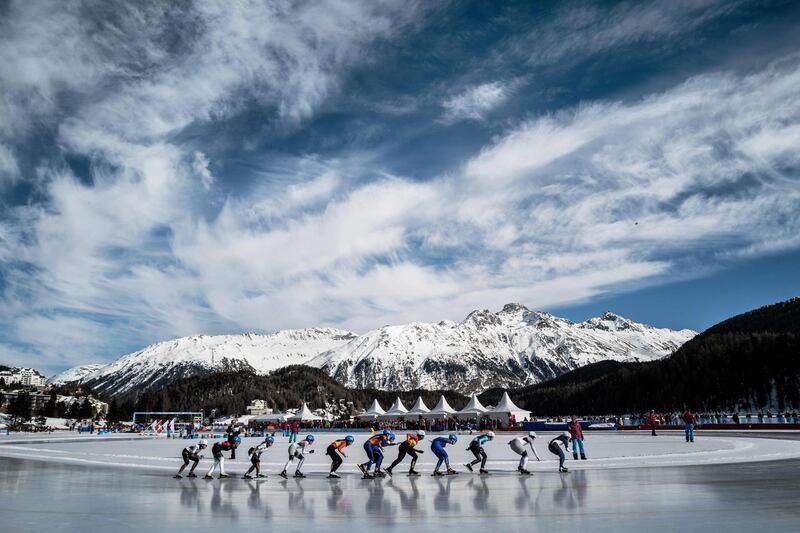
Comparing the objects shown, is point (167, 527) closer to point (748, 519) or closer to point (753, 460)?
point (748, 519)

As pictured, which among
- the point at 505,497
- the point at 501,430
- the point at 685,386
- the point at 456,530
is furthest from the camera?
the point at 685,386

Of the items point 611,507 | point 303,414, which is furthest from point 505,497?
point 303,414

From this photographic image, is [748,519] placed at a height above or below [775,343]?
below

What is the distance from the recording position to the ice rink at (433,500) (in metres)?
9.49

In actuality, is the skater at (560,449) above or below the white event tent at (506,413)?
above

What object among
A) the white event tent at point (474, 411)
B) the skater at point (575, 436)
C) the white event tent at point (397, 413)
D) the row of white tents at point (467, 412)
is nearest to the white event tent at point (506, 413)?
the row of white tents at point (467, 412)

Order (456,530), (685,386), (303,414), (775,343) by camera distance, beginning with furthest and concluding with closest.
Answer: (685,386) → (775,343) → (303,414) → (456,530)

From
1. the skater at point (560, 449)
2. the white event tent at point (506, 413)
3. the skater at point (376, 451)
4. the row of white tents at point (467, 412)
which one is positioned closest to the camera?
Answer: the skater at point (560, 449)

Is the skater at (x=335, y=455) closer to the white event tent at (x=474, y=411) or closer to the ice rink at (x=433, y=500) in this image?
the ice rink at (x=433, y=500)

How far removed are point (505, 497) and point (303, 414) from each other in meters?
95.1

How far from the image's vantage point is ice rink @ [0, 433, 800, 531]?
9492mm

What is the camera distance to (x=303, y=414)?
103375mm

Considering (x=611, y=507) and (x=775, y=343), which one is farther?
(x=775, y=343)

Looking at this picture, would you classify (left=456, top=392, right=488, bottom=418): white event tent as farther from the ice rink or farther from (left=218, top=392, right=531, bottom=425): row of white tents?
the ice rink
